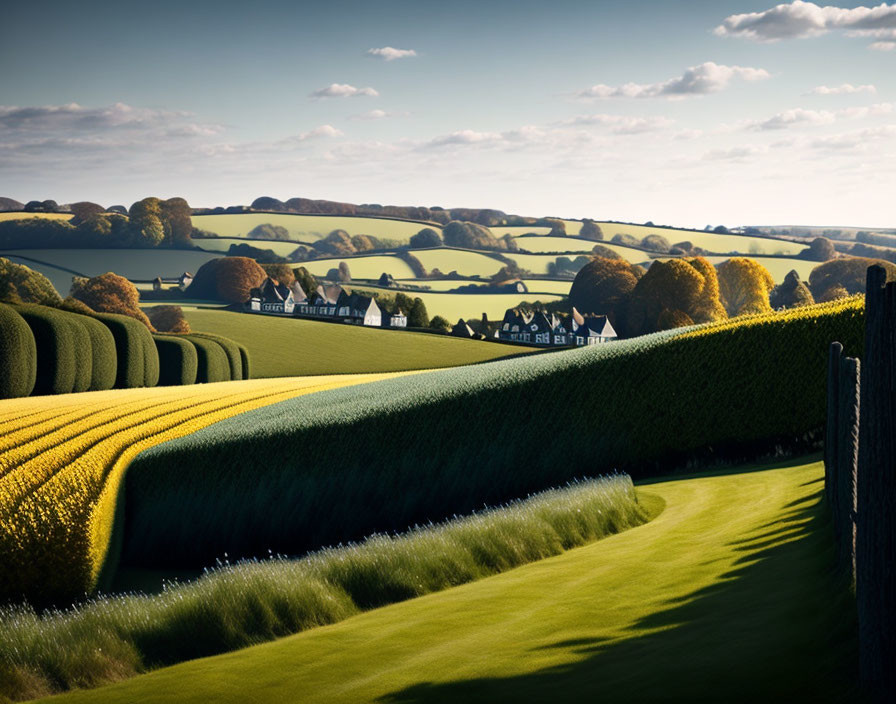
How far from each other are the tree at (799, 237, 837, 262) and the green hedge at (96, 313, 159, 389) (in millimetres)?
76133

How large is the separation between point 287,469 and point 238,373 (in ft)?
101

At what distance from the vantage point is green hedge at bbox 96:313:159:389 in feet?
128

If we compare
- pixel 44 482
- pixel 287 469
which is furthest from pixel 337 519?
pixel 44 482

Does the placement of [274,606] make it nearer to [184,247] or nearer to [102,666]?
[102,666]

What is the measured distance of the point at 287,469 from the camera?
20.2 m

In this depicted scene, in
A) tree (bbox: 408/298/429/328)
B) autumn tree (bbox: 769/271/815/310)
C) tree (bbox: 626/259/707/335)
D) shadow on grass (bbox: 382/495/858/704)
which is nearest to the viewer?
shadow on grass (bbox: 382/495/858/704)

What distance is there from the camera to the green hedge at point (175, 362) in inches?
1708

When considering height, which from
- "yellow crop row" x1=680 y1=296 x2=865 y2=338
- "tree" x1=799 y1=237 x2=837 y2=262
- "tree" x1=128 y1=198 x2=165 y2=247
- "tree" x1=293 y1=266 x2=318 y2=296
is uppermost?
"tree" x1=128 y1=198 x2=165 y2=247

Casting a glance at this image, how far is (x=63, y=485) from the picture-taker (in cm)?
1694

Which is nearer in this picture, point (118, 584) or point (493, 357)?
point (118, 584)

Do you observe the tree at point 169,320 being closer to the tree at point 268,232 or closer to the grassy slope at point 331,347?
the grassy slope at point 331,347

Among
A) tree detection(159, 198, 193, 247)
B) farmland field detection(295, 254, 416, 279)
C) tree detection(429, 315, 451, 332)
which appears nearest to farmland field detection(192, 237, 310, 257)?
tree detection(159, 198, 193, 247)

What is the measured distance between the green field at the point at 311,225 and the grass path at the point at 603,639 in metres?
112

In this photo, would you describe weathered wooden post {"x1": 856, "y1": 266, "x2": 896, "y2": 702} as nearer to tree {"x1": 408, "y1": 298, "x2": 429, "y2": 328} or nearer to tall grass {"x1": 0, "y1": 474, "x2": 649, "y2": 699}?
tall grass {"x1": 0, "y1": 474, "x2": 649, "y2": 699}
